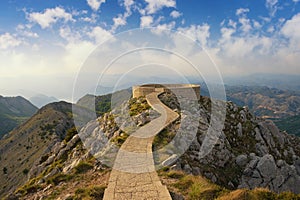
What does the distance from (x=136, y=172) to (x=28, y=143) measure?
12715cm

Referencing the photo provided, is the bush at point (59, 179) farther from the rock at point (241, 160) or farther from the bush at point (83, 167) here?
the rock at point (241, 160)

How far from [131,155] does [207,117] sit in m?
19.7

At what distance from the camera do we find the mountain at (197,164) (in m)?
13.0

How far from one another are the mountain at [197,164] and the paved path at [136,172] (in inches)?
25.7

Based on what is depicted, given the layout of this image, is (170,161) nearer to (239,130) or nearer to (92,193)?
(92,193)

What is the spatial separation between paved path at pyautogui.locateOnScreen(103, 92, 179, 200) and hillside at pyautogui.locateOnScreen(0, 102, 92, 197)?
263ft

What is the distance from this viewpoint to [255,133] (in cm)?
3778

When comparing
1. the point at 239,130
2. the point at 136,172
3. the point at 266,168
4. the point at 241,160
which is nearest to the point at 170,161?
the point at 136,172

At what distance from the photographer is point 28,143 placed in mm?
124500

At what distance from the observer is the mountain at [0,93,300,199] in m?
13.0

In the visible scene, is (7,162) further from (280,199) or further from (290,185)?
(280,199)

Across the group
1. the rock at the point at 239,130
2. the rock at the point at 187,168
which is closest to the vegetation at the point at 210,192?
the rock at the point at 187,168

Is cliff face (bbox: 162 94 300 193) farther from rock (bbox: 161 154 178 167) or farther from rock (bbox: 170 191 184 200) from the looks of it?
rock (bbox: 170 191 184 200)

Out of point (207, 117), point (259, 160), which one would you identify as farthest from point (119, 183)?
point (207, 117)
